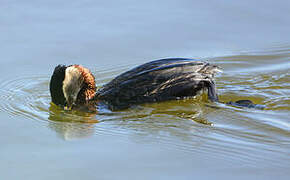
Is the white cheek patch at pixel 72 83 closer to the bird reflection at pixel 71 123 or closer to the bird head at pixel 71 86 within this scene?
the bird head at pixel 71 86

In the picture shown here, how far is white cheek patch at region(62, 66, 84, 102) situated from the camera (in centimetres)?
788

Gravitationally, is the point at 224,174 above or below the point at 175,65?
below

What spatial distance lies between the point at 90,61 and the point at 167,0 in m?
2.81

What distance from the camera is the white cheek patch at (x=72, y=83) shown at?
25.8 ft

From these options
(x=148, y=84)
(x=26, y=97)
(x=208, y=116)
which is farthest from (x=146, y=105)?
(x=26, y=97)

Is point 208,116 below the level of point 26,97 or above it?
below

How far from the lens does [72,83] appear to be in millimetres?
8102

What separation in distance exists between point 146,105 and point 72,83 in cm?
120

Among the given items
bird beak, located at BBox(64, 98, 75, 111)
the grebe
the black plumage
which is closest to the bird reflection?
bird beak, located at BBox(64, 98, 75, 111)

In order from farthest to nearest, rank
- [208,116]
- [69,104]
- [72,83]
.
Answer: [72,83], [69,104], [208,116]

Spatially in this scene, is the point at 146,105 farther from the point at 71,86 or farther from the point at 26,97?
the point at 26,97

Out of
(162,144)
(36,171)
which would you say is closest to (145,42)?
(162,144)

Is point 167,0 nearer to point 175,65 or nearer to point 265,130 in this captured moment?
point 175,65

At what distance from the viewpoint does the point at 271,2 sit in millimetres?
10992
